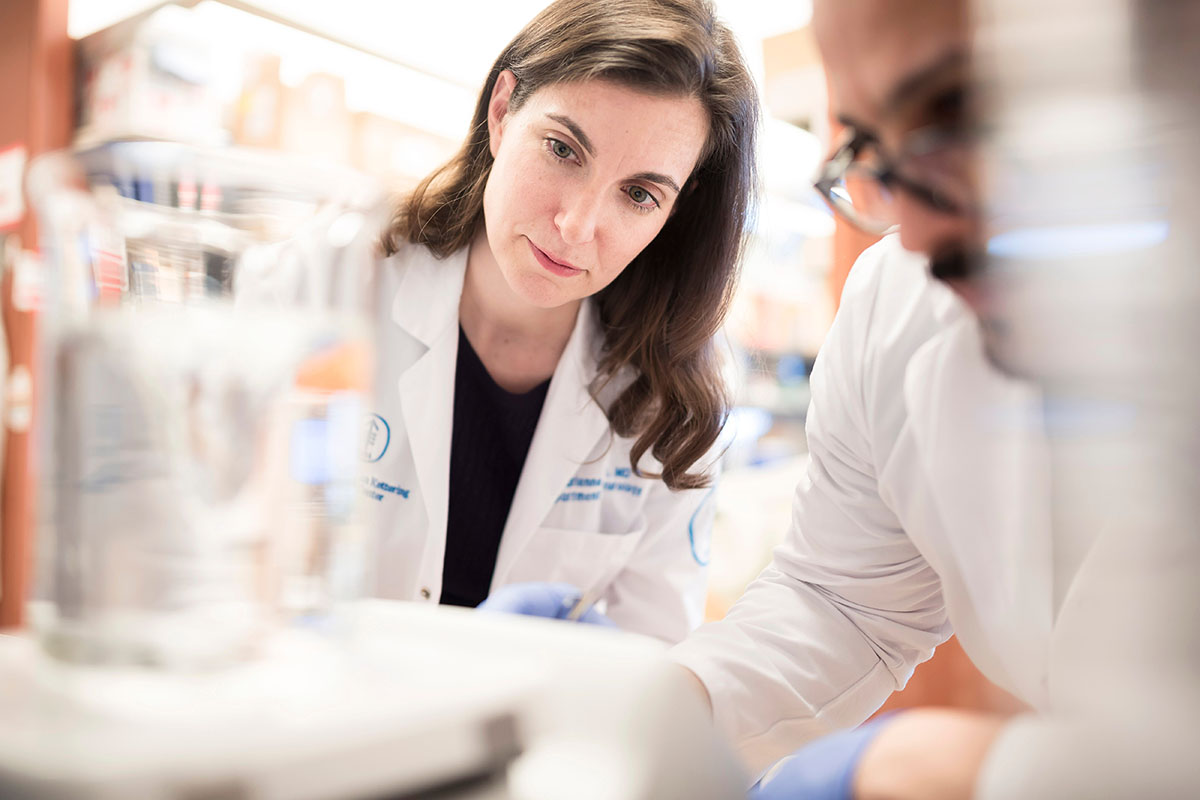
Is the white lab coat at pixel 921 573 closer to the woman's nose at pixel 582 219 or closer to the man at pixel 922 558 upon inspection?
the man at pixel 922 558

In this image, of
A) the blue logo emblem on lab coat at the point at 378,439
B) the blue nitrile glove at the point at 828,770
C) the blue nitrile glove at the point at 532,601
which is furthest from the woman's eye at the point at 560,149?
the blue nitrile glove at the point at 828,770

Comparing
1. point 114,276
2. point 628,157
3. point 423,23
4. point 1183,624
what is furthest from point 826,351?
point 423,23

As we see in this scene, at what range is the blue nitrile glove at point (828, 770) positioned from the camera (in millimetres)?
350

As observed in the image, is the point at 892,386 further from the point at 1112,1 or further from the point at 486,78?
the point at 486,78

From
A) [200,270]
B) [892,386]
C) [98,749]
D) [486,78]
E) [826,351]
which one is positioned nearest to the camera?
[98,749]

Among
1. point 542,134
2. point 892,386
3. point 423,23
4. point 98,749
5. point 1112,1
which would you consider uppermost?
point 423,23

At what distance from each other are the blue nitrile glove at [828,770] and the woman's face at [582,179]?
62 cm

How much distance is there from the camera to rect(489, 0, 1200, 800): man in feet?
1.04

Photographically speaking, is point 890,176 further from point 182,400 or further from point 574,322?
point 574,322

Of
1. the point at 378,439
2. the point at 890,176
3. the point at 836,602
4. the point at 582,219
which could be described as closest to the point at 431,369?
the point at 378,439

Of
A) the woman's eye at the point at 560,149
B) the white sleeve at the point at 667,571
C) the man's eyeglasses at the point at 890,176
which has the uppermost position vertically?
the woman's eye at the point at 560,149

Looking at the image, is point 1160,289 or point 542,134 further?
point 542,134

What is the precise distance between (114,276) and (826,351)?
21.2 inches

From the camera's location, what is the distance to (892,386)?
61 cm
